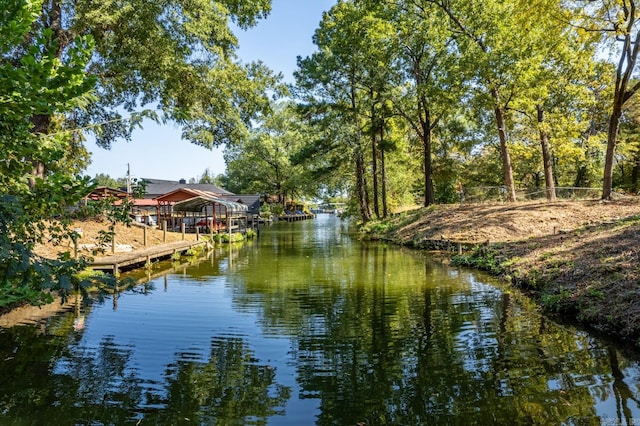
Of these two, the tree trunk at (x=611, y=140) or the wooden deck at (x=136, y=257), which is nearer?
the wooden deck at (x=136, y=257)

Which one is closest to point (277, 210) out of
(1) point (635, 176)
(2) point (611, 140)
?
(1) point (635, 176)

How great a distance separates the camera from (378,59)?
26375mm

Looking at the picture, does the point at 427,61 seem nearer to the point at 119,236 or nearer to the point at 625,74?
the point at 625,74

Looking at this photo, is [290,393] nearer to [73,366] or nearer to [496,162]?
[73,366]

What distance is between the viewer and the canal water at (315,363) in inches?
182

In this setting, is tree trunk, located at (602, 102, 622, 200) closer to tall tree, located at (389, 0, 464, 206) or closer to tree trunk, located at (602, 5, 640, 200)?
tree trunk, located at (602, 5, 640, 200)

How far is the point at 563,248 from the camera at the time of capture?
11797 millimetres

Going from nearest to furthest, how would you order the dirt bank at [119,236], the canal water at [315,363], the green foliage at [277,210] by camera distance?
the canal water at [315,363], the dirt bank at [119,236], the green foliage at [277,210]

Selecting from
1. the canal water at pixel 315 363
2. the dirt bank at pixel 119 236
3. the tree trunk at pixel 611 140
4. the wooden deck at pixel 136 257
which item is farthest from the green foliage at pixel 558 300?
the dirt bank at pixel 119 236

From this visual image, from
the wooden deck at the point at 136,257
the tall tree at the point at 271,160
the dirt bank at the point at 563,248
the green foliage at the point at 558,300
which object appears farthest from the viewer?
the tall tree at the point at 271,160

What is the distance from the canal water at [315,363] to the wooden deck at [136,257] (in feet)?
10.0

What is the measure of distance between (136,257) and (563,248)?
13.8 metres

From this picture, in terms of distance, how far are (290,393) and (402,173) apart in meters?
37.2

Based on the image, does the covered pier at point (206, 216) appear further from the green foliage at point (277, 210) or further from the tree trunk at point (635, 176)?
the tree trunk at point (635, 176)
